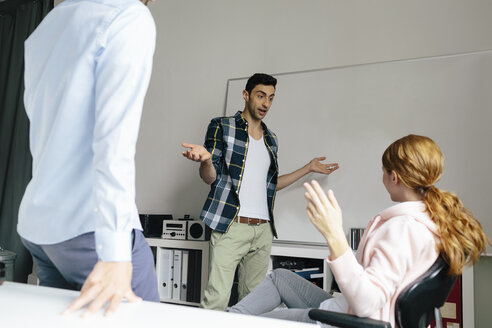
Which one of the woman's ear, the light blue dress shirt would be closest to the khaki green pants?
the woman's ear

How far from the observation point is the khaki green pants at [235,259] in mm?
2451

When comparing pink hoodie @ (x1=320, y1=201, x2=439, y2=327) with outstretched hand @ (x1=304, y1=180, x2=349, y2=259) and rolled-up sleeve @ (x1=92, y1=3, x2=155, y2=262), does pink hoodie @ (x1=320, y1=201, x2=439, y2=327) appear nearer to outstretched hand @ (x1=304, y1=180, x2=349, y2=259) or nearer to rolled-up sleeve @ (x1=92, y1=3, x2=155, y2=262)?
outstretched hand @ (x1=304, y1=180, x2=349, y2=259)

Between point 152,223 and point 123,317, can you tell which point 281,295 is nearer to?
point 123,317

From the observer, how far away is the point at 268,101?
9.07ft

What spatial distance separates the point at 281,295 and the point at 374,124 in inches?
66.1

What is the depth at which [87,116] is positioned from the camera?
84cm

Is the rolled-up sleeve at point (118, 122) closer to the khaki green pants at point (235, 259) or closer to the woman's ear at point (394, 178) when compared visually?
the woman's ear at point (394, 178)

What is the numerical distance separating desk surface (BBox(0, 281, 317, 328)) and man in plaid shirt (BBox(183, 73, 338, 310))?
1.77 metres

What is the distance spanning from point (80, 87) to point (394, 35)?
270cm

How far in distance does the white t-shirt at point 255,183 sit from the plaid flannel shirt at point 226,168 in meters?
0.04

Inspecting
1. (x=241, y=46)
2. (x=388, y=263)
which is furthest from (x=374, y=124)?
(x=388, y=263)

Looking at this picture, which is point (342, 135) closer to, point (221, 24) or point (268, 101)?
point (268, 101)

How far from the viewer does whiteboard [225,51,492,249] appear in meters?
2.66

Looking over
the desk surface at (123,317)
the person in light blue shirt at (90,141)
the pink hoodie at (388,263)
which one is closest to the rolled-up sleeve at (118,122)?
the person in light blue shirt at (90,141)
